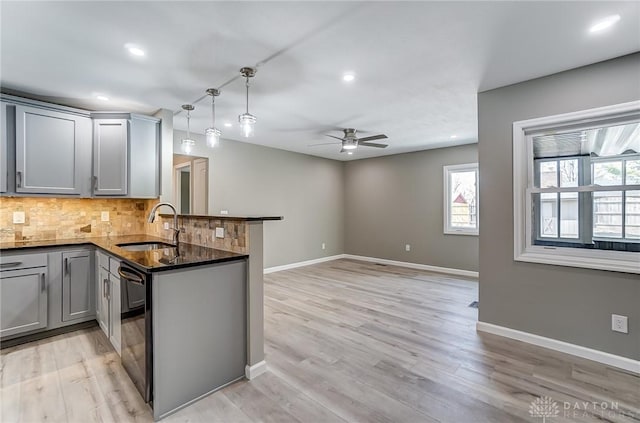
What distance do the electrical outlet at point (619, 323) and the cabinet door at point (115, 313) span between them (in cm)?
404

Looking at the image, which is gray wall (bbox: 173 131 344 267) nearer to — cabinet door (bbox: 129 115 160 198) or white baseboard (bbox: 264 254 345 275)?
white baseboard (bbox: 264 254 345 275)

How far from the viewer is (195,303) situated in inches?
78.7

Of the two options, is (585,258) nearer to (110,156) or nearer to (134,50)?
(134,50)

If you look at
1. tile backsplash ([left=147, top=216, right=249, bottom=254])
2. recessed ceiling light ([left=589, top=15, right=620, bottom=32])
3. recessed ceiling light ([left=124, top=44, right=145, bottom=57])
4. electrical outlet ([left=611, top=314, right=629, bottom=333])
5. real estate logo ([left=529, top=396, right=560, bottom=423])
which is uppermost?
recessed ceiling light ([left=589, top=15, right=620, bottom=32])

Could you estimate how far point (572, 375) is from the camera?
228 centimetres

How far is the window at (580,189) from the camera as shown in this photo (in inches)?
97.5

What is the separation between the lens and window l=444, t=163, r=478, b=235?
18.4 ft

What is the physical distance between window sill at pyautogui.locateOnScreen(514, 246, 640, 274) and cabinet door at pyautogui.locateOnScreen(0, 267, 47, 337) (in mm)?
4671

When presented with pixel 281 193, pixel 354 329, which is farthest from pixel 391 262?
pixel 354 329

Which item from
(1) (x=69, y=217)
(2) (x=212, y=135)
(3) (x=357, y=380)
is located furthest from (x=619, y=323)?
(1) (x=69, y=217)

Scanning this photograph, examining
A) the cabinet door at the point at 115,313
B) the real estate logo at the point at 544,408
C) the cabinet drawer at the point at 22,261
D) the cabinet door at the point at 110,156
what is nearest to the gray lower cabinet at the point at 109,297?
the cabinet door at the point at 115,313

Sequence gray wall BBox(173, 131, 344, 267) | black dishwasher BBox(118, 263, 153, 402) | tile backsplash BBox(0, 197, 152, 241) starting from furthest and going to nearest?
gray wall BBox(173, 131, 344, 267)
tile backsplash BBox(0, 197, 152, 241)
black dishwasher BBox(118, 263, 153, 402)

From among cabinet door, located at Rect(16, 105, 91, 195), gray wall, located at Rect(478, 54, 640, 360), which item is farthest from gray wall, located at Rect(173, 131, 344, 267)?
gray wall, located at Rect(478, 54, 640, 360)

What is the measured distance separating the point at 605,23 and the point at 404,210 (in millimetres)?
4673
